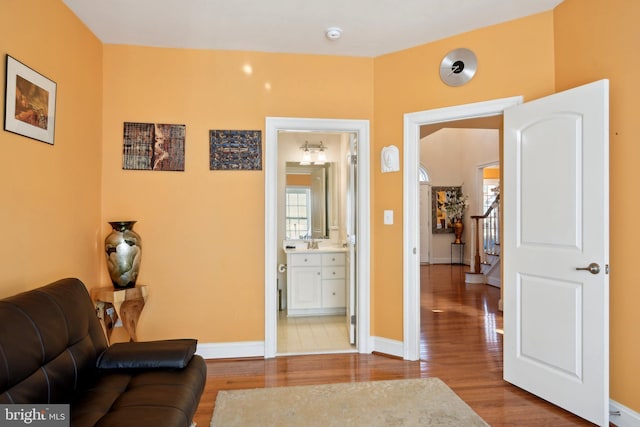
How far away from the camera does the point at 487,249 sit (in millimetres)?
7980

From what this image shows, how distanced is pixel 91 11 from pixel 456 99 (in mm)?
2819

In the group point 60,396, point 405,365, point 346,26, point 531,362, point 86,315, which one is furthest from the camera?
point 405,365

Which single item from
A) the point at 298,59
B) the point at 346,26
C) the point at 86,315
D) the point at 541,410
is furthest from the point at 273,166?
the point at 541,410

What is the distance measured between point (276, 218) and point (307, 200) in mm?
1974

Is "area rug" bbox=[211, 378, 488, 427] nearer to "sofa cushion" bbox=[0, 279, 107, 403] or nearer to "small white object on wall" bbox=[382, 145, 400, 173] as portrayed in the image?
"sofa cushion" bbox=[0, 279, 107, 403]

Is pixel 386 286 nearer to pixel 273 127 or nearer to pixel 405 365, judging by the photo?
pixel 405 365

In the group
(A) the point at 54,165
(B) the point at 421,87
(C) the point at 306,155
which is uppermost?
(B) the point at 421,87

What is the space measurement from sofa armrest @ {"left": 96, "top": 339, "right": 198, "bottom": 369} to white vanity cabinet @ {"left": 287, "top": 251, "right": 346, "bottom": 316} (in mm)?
2797

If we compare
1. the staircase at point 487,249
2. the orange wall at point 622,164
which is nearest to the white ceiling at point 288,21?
the orange wall at point 622,164

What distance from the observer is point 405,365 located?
10.9 feet

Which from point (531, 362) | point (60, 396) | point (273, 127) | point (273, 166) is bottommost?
point (531, 362)

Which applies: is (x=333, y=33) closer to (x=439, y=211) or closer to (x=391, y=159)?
(x=391, y=159)

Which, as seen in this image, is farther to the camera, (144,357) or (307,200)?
(307,200)
